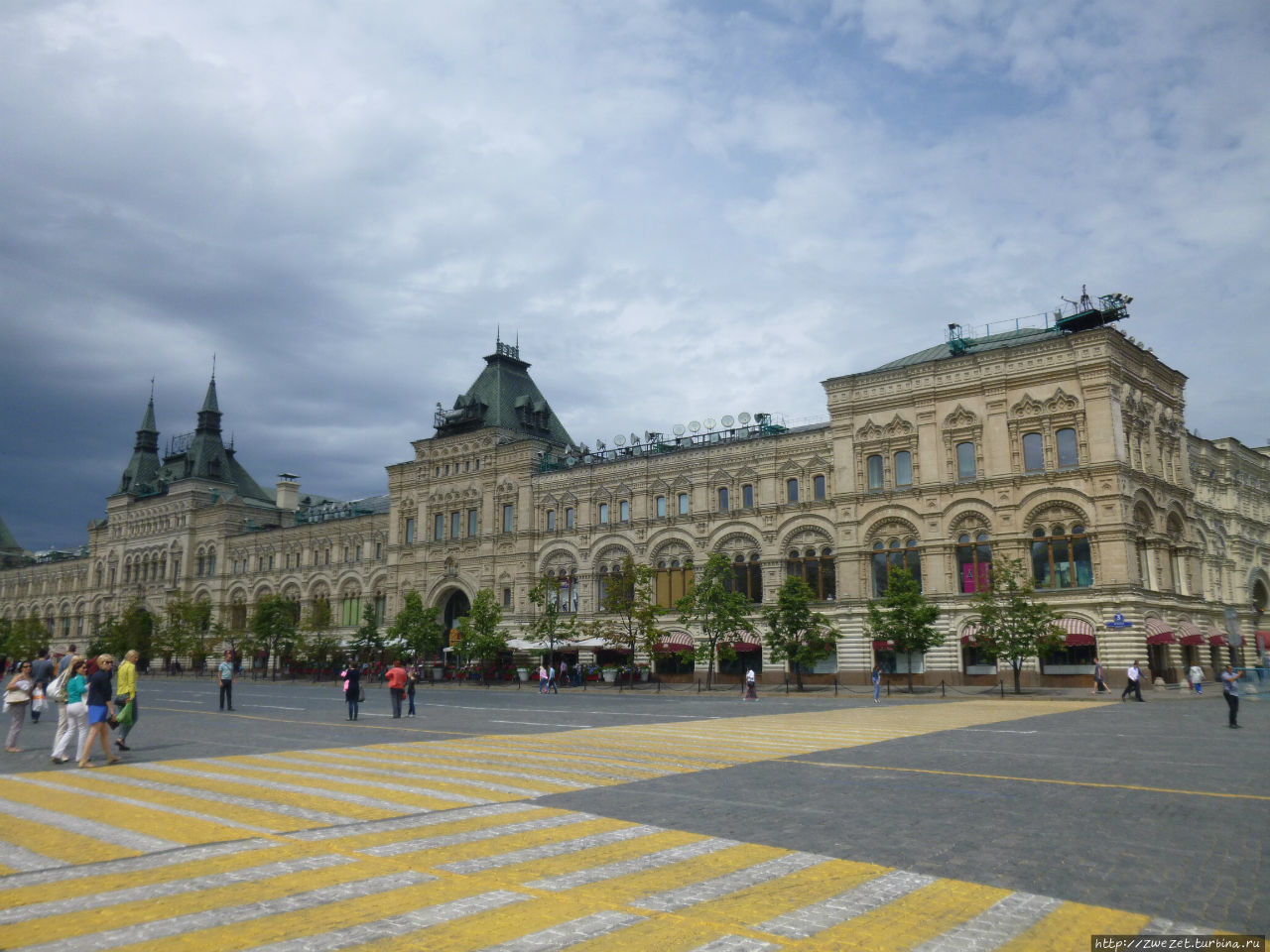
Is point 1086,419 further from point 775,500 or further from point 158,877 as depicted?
point 158,877

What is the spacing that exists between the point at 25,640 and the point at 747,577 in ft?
280

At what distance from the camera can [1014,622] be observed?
4422 cm

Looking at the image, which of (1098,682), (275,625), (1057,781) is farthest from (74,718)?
(275,625)

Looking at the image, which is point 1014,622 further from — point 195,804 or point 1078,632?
point 195,804

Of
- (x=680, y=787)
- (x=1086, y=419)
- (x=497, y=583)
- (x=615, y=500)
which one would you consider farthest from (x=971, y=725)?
(x=497, y=583)

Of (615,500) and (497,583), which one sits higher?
(615,500)

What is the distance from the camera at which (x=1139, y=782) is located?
1488 cm

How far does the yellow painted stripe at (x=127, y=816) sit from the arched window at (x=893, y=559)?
44.0 metres

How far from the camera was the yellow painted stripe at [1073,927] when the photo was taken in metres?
7.11

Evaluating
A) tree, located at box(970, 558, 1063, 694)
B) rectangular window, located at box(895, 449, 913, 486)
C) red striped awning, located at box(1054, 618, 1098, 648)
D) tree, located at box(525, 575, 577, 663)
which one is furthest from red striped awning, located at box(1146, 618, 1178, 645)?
tree, located at box(525, 575, 577, 663)

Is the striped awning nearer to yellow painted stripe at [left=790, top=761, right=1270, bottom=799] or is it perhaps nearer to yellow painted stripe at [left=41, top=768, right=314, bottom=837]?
yellow painted stripe at [left=790, top=761, right=1270, bottom=799]

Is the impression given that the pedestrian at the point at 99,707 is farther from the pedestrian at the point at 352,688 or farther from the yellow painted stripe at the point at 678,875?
the yellow painted stripe at the point at 678,875

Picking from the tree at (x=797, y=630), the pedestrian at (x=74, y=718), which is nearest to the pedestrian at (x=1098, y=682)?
the tree at (x=797, y=630)

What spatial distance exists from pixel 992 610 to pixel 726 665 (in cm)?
1834
